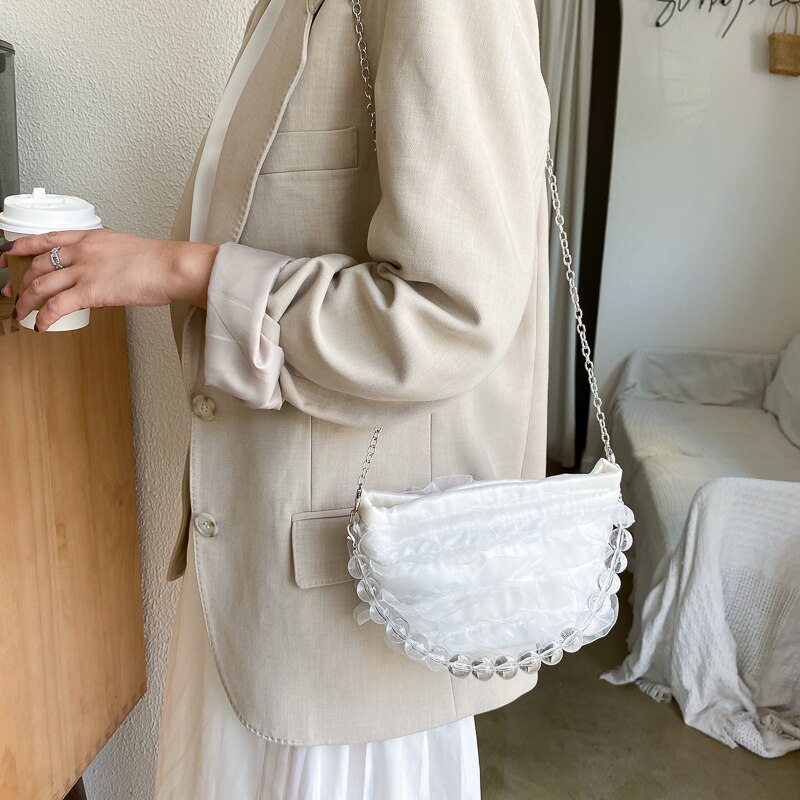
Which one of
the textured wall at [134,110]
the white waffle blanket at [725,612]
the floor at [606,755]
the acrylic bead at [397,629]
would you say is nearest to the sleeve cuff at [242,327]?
the acrylic bead at [397,629]

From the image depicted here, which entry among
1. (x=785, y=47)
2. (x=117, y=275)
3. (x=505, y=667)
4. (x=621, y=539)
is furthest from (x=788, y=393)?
(x=117, y=275)

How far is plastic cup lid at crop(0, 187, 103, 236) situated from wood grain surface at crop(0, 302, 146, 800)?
0.11m

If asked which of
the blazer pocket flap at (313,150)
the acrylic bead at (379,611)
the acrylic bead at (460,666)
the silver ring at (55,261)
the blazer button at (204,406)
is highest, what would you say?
the blazer pocket flap at (313,150)

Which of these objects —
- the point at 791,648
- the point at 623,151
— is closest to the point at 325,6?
the point at 791,648

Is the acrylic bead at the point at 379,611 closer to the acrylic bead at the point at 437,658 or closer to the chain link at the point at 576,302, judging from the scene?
the acrylic bead at the point at 437,658

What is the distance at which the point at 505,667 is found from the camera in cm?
61

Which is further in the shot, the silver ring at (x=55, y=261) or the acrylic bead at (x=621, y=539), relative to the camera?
the acrylic bead at (x=621, y=539)

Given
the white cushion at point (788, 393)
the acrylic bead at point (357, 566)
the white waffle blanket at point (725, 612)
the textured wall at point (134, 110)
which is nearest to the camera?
the acrylic bead at point (357, 566)

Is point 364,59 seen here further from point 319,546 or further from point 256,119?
point 319,546

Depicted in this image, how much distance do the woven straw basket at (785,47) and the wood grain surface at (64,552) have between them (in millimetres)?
2347

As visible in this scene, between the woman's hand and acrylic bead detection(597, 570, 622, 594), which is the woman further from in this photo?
acrylic bead detection(597, 570, 622, 594)

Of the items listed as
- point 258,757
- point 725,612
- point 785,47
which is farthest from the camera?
point 785,47

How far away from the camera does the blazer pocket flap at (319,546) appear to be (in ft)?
2.01

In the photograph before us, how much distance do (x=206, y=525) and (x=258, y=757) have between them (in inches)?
9.8
